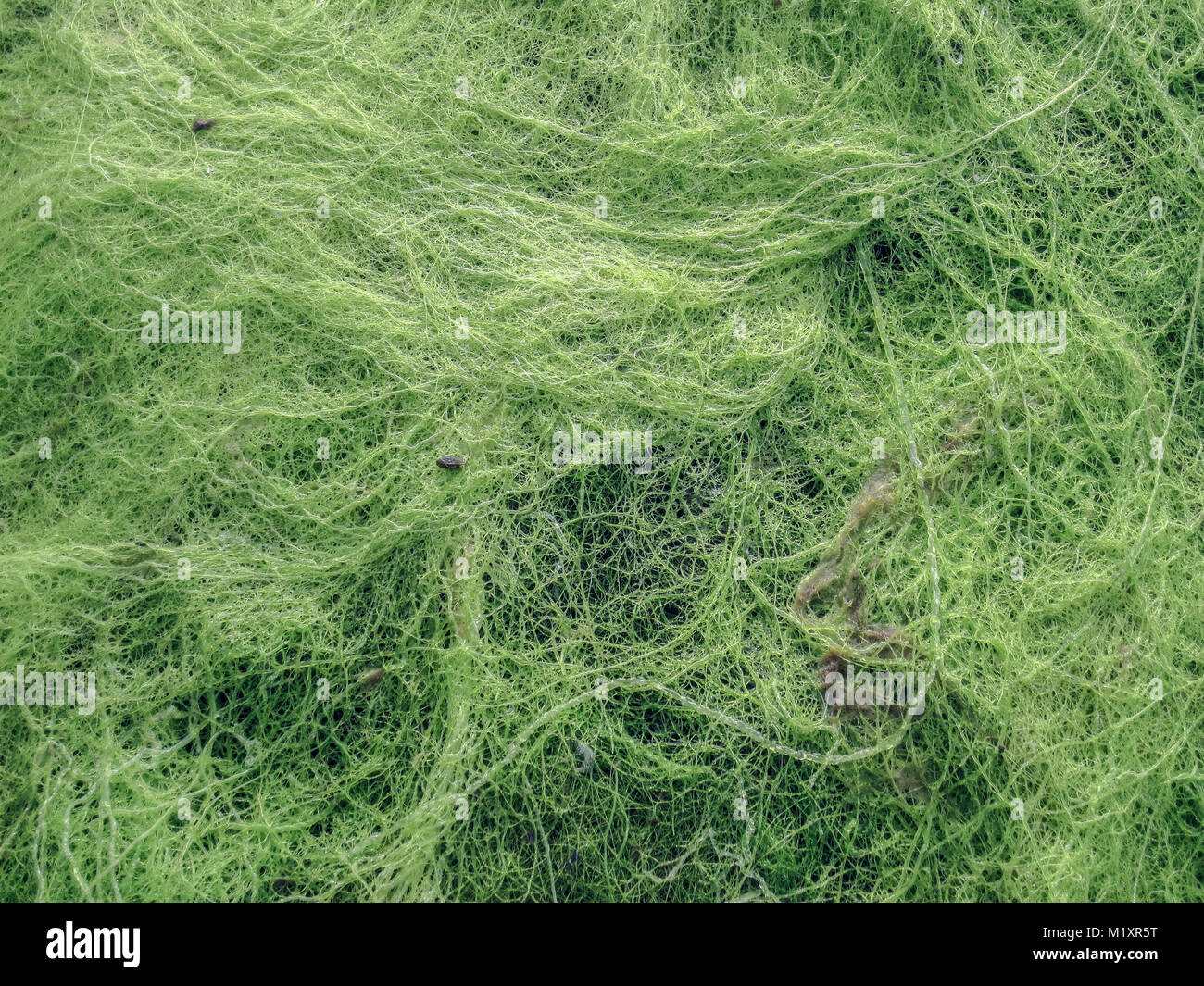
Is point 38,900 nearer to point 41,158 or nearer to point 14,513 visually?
point 14,513

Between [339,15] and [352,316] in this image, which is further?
[339,15]

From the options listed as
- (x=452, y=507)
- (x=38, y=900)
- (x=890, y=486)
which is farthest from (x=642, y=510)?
(x=38, y=900)

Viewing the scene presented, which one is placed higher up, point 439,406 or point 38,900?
point 439,406

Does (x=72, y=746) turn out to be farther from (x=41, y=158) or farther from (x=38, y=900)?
(x=41, y=158)

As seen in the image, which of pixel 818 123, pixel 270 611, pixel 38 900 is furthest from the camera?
pixel 818 123

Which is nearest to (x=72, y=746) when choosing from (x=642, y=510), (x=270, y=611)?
(x=270, y=611)

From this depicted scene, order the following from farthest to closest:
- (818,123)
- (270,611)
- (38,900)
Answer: (818,123), (270,611), (38,900)
